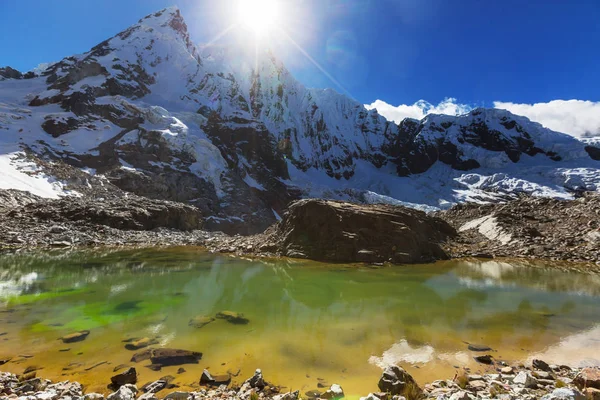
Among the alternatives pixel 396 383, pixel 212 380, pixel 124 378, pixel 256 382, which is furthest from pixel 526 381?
pixel 124 378

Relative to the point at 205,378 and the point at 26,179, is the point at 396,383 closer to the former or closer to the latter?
the point at 205,378

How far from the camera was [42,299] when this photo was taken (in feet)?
35.8

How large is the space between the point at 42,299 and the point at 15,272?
22.0 feet

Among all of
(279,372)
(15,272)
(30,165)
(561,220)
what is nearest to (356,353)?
(279,372)

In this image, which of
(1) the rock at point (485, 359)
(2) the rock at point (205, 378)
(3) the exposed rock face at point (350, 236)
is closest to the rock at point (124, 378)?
(2) the rock at point (205, 378)

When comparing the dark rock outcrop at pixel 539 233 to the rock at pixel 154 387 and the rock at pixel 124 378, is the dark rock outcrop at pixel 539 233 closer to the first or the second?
the rock at pixel 154 387

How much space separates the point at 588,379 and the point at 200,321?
26.5 ft

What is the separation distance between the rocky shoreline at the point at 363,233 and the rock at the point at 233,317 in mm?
12363

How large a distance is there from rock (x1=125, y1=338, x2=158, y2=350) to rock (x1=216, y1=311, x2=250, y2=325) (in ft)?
6.95

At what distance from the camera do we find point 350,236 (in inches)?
870

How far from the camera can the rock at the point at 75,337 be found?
731 cm

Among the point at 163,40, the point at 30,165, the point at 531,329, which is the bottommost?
the point at 531,329

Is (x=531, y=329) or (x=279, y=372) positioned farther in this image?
(x=531, y=329)

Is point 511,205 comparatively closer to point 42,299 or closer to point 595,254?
point 595,254
